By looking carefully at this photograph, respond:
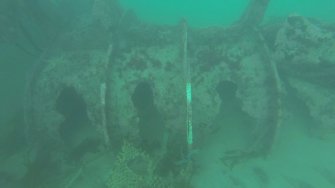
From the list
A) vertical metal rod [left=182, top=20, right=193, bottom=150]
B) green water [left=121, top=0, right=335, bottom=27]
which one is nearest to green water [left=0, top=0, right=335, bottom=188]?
vertical metal rod [left=182, top=20, right=193, bottom=150]

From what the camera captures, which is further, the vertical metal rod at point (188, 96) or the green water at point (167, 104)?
the green water at point (167, 104)

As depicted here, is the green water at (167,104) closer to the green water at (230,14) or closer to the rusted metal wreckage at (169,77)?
the rusted metal wreckage at (169,77)

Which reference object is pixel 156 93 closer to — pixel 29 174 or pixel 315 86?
pixel 29 174

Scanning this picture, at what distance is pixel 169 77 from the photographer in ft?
22.1

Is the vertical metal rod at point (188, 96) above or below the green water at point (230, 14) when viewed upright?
below

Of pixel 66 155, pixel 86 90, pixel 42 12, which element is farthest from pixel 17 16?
pixel 66 155

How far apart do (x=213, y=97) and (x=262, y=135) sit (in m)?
1.38

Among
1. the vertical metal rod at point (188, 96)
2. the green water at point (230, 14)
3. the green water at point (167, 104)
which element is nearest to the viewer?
the vertical metal rod at point (188, 96)

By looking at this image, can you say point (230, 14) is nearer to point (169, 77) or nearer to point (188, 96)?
point (169, 77)

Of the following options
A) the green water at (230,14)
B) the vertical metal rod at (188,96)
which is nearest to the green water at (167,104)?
the vertical metal rod at (188,96)

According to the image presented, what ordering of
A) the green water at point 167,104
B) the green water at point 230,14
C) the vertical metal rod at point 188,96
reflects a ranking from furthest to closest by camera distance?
the green water at point 230,14, the green water at point 167,104, the vertical metal rod at point 188,96

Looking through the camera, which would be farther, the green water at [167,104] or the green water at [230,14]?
the green water at [230,14]

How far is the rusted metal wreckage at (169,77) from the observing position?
6.62 meters

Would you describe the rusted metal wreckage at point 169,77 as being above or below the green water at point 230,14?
below
